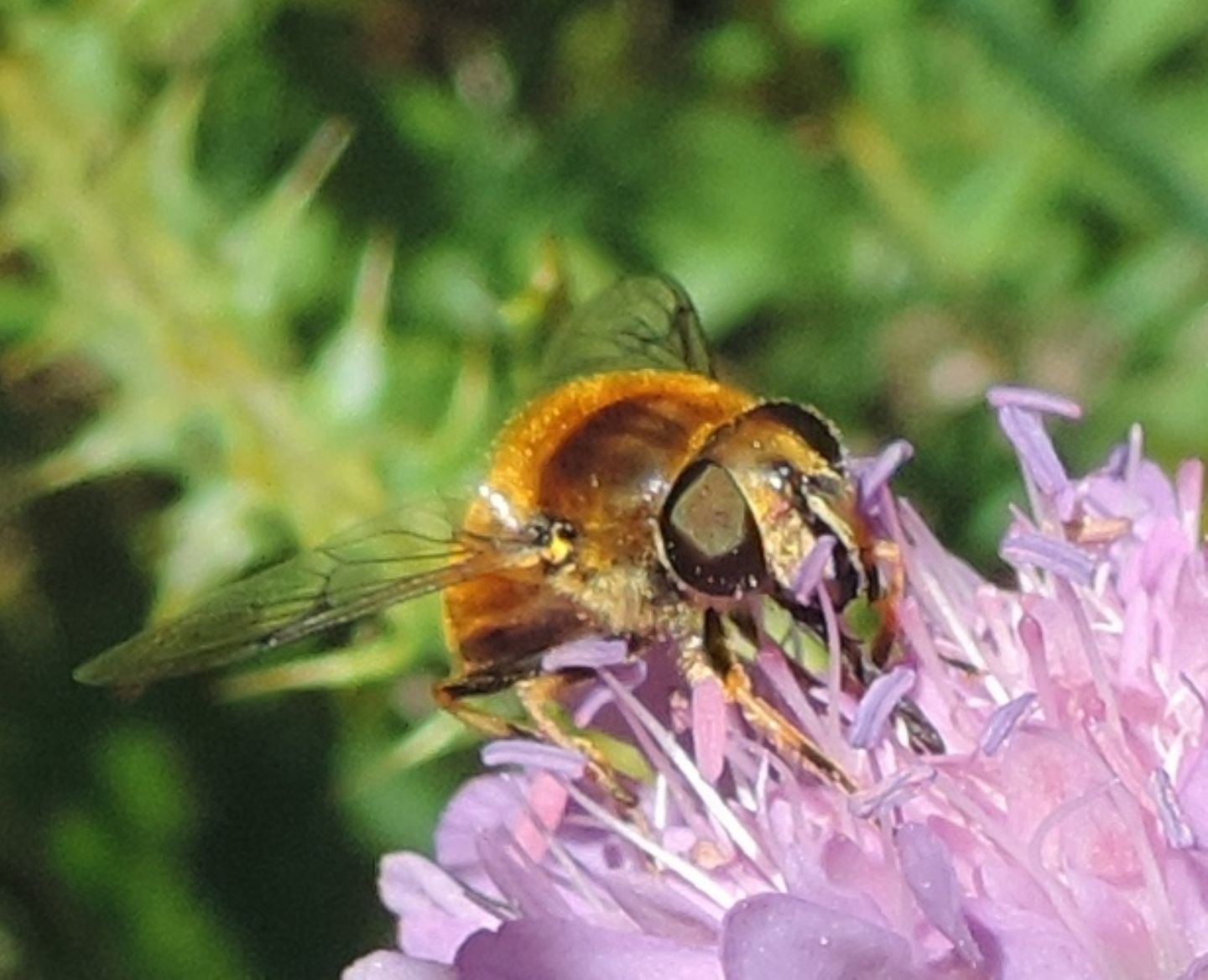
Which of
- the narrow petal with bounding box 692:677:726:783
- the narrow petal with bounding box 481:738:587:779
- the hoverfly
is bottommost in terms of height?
the narrow petal with bounding box 692:677:726:783

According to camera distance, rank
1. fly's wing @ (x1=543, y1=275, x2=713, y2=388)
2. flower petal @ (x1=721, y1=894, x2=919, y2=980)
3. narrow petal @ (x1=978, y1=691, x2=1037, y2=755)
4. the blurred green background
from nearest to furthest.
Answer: flower petal @ (x1=721, y1=894, x2=919, y2=980), narrow petal @ (x1=978, y1=691, x2=1037, y2=755), fly's wing @ (x1=543, y1=275, x2=713, y2=388), the blurred green background

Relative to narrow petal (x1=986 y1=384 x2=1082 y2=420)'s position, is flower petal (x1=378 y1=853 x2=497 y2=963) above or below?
below

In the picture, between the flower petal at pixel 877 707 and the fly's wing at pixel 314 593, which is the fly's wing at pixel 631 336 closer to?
the fly's wing at pixel 314 593

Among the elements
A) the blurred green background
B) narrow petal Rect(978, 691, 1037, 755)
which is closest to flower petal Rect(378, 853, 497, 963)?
narrow petal Rect(978, 691, 1037, 755)

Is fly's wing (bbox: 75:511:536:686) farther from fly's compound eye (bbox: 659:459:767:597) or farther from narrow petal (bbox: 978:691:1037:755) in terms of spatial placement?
narrow petal (bbox: 978:691:1037:755)

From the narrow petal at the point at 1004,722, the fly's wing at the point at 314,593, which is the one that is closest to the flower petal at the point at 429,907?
the fly's wing at the point at 314,593

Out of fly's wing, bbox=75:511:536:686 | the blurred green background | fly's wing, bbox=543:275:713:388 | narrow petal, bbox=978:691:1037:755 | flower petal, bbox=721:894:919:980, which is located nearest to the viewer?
flower petal, bbox=721:894:919:980

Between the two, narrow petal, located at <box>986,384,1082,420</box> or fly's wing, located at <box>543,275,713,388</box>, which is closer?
narrow petal, located at <box>986,384,1082,420</box>

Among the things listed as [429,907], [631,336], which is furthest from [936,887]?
[631,336]
